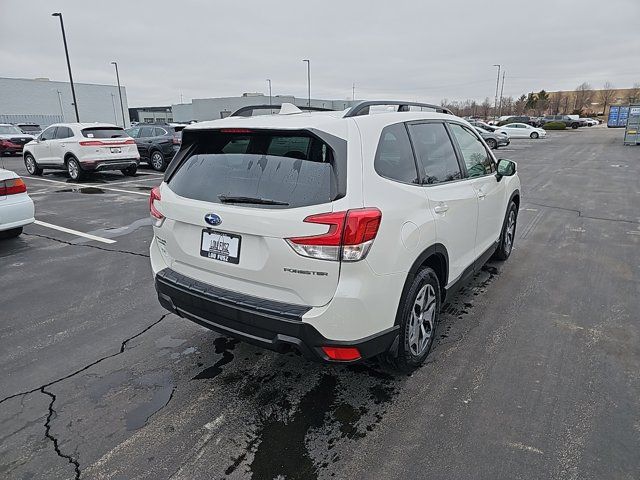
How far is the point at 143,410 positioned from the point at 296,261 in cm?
143

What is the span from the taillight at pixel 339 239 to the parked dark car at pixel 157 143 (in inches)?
551

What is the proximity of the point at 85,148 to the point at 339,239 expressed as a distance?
1251cm

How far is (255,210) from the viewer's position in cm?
249

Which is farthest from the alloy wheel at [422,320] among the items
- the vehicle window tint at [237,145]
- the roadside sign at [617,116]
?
the roadside sign at [617,116]

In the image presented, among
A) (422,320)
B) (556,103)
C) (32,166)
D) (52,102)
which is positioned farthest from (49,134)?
(556,103)

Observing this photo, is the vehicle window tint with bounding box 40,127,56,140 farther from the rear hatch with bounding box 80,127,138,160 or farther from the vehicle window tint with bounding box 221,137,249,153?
the vehicle window tint with bounding box 221,137,249,153

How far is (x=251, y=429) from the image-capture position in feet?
8.35

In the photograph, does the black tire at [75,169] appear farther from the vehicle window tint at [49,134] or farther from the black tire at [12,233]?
the black tire at [12,233]

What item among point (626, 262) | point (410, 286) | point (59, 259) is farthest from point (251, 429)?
point (626, 262)

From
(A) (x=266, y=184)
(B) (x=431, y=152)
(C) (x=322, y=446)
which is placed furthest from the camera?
(B) (x=431, y=152)

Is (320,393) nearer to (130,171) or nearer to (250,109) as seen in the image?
(250,109)

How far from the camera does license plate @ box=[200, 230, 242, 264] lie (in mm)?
2584

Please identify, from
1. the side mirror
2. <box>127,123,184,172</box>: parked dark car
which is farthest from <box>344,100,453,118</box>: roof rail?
<box>127,123,184,172</box>: parked dark car

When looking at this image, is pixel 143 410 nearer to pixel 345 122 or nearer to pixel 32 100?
pixel 345 122
